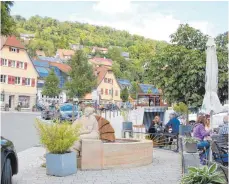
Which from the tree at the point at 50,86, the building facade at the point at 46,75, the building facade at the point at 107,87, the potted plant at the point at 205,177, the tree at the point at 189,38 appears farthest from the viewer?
the building facade at the point at 107,87

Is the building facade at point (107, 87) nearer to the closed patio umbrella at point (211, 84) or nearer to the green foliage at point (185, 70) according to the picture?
the green foliage at point (185, 70)

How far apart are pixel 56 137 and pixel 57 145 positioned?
0.53 ft

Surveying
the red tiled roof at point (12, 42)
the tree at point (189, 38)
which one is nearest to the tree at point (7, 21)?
the tree at point (189, 38)

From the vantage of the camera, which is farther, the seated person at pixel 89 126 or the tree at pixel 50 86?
the tree at pixel 50 86

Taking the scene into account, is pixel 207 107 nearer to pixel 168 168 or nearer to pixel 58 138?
pixel 168 168

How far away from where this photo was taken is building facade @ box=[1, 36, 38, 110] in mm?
59844

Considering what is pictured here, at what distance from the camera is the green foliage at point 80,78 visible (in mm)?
57844

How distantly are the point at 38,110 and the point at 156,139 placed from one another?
45125mm

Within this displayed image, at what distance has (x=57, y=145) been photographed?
8133 mm

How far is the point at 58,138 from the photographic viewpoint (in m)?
8.18

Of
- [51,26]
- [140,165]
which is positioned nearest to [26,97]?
[140,165]

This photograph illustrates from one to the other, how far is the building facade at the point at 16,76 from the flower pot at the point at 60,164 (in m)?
51.9

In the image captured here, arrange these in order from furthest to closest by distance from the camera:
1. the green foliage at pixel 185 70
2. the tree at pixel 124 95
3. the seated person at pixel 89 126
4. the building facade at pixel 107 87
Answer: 1. the building facade at pixel 107 87
2. the tree at pixel 124 95
3. the green foliage at pixel 185 70
4. the seated person at pixel 89 126

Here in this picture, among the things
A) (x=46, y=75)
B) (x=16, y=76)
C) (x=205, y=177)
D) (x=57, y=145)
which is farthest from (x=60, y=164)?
(x=46, y=75)
